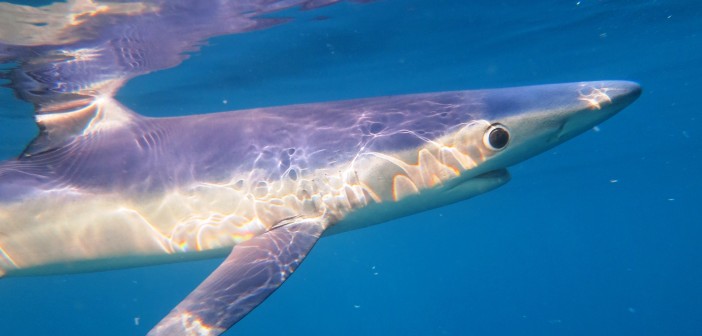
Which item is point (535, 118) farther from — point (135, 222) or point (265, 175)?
point (135, 222)

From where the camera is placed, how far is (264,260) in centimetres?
360

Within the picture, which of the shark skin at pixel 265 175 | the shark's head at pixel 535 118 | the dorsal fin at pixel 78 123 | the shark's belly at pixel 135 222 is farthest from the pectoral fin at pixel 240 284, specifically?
the dorsal fin at pixel 78 123

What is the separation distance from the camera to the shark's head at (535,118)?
366cm

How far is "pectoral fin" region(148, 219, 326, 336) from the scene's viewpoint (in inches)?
122

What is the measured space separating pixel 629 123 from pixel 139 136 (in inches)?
881

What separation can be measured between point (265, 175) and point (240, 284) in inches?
54.7

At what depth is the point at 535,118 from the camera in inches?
147

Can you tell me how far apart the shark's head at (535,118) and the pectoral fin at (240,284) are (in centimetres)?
163

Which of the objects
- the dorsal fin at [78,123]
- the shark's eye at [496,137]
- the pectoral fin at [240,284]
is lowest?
the pectoral fin at [240,284]

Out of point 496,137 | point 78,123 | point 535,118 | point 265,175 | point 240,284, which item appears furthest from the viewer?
point 78,123

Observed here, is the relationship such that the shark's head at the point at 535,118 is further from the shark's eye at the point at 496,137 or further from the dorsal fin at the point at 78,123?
the dorsal fin at the point at 78,123

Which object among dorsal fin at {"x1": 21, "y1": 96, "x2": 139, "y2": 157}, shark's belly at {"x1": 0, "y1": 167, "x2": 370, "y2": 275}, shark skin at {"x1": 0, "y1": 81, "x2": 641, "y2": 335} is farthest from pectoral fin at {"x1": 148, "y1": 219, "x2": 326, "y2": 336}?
dorsal fin at {"x1": 21, "y1": 96, "x2": 139, "y2": 157}

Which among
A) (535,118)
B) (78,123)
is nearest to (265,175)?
(535,118)

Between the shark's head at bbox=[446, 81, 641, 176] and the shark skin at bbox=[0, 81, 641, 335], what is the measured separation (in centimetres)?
1
